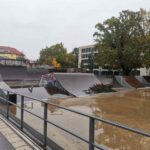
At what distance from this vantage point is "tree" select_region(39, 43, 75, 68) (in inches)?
3046

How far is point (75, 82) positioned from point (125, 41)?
13.9 m

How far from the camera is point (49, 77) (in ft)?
74.8

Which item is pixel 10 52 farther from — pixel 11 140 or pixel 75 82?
pixel 11 140

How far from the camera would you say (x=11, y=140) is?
578 cm

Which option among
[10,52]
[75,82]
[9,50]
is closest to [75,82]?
[75,82]

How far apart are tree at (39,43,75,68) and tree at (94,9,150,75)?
38.3 meters

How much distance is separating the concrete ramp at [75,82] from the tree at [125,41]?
983 centimetres

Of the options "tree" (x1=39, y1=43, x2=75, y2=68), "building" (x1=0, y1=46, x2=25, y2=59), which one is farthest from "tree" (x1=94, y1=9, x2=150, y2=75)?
"building" (x1=0, y1=46, x2=25, y2=59)

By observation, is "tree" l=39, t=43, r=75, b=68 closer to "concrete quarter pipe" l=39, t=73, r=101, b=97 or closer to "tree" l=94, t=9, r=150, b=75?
"tree" l=94, t=9, r=150, b=75

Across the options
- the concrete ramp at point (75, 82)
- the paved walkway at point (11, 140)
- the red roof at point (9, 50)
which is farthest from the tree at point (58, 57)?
the paved walkway at point (11, 140)

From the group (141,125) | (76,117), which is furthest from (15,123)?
(141,125)

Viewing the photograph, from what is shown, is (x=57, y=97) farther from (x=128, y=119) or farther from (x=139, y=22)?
(x=139, y=22)

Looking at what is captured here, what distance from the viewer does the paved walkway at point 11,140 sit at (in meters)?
5.30

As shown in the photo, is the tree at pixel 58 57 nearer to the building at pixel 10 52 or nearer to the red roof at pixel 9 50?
the building at pixel 10 52
